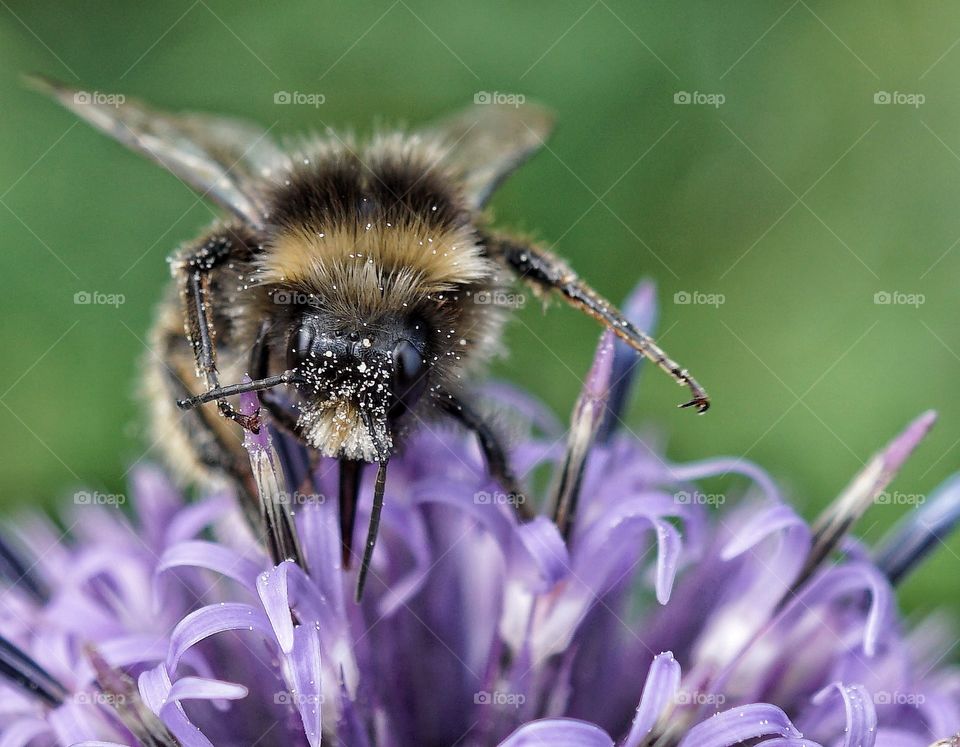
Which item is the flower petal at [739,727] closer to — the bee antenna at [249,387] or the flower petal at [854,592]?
the flower petal at [854,592]

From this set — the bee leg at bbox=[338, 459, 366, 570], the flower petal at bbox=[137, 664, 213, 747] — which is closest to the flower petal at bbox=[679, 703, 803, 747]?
the bee leg at bbox=[338, 459, 366, 570]

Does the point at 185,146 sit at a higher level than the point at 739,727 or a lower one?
higher

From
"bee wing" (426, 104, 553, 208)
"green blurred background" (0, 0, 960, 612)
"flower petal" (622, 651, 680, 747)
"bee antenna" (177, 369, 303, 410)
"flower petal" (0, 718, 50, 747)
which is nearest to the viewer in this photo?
"bee antenna" (177, 369, 303, 410)

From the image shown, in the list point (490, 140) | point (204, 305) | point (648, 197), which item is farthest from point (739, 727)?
point (648, 197)

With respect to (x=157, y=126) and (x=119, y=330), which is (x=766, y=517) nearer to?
(x=157, y=126)

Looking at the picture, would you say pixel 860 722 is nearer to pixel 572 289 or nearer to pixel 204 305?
pixel 572 289

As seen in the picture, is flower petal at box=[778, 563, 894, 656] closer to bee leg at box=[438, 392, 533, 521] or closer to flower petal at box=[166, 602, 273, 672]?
bee leg at box=[438, 392, 533, 521]
